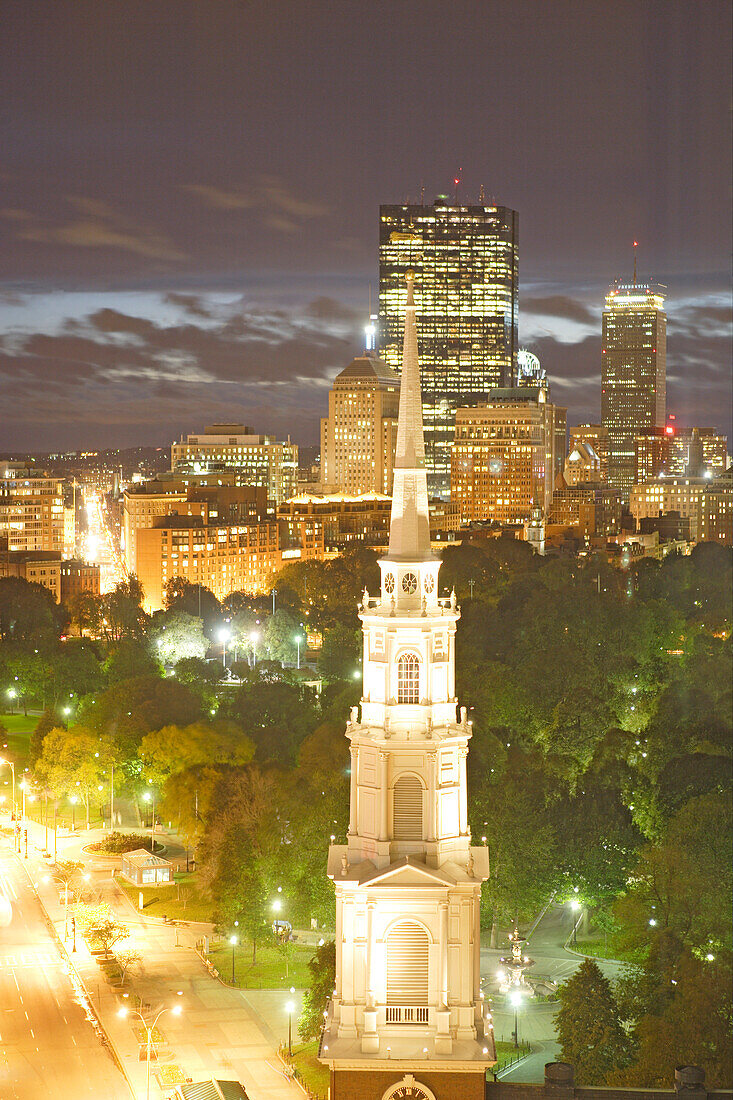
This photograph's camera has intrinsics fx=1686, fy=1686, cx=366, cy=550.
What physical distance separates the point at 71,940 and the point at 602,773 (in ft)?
64.4

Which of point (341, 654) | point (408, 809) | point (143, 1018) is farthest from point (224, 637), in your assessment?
point (408, 809)

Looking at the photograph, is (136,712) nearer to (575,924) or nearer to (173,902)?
(173,902)

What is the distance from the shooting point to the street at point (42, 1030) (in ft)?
144

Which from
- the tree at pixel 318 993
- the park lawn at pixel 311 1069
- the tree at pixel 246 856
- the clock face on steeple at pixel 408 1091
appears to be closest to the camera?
the clock face on steeple at pixel 408 1091

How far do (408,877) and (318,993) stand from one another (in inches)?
484

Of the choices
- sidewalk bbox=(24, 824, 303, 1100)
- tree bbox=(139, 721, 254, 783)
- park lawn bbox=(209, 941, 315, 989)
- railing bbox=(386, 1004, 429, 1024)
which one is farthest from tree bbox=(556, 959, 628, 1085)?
tree bbox=(139, 721, 254, 783)

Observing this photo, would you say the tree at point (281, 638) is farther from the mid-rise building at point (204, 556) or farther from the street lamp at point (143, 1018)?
the street lamp at point (143, 1018)

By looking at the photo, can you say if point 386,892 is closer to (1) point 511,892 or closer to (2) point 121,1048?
(2) point 121,1048

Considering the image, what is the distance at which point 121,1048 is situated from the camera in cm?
4678

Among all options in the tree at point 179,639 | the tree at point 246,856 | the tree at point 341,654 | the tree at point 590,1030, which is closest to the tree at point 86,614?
the tree at point 179,639

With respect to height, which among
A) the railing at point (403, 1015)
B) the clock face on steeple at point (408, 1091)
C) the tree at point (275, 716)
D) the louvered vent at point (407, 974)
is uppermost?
the tree at point (275, 716)

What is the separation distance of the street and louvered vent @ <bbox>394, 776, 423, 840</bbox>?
14184 millimetres

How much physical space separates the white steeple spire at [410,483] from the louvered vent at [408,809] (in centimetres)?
462

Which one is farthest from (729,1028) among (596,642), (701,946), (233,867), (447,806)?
(596,642)
